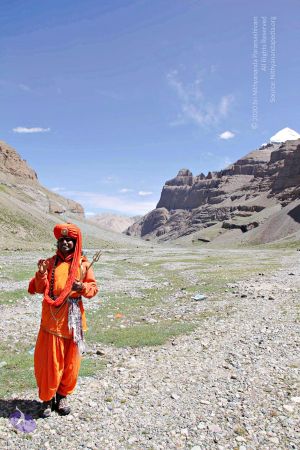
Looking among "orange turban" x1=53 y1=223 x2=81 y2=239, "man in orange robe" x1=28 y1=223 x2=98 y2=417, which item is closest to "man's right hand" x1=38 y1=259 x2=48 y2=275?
"man in orange robe" x1=28 y1=223 x2=98 y2=417

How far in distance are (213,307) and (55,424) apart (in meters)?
12.2

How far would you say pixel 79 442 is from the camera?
688 centimetres

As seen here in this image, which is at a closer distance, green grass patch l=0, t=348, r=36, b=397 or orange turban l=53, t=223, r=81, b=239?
orange turban l=53, t=223, r=81, b=239

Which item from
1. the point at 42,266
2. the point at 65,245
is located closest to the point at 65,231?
the point at 65,245

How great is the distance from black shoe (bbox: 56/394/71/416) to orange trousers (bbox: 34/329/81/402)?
0.37 feet

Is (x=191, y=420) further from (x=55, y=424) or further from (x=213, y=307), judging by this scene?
(x=213, y=307)

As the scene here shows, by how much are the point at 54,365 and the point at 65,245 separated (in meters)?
2.35

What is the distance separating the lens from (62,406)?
25.5 feet

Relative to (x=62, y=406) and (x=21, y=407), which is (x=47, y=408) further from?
(x=21, y=407)

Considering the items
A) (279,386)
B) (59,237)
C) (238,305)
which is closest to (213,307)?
(238,305)

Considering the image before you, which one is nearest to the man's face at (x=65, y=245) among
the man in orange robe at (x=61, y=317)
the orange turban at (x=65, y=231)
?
the man in orange robe at (x=61, y=317)

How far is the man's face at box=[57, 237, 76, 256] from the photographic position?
7.95 m

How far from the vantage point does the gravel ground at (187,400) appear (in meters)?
6.98

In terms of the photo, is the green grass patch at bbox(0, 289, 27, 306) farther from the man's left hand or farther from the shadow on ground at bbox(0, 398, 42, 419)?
the man's left hand
